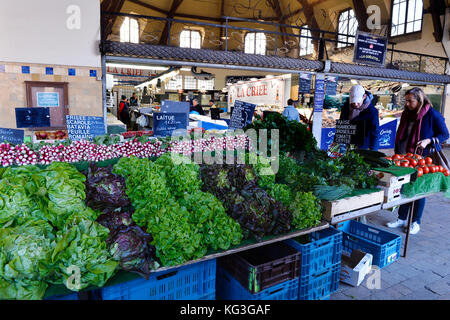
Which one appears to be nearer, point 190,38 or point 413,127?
point 413,127

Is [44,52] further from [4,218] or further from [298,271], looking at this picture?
[298,271]

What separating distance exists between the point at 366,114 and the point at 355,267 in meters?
2.08

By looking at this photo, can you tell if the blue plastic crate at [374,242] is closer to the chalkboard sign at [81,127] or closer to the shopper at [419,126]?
the shopper at [419,126]

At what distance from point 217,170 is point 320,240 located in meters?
1.06

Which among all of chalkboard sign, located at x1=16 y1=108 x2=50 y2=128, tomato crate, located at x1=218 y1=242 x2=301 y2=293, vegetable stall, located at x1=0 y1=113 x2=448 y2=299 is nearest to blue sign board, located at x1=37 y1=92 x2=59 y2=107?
chalkboard sign, located at x1=16 y1=108 x2=50 y2=128

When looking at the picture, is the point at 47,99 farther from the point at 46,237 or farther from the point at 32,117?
the point at 46,237

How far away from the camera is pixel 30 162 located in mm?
2516

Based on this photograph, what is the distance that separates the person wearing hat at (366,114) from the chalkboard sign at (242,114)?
4.41ft

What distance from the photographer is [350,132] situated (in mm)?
4008

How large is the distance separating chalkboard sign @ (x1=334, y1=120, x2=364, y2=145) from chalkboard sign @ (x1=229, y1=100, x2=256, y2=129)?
3.94 ft

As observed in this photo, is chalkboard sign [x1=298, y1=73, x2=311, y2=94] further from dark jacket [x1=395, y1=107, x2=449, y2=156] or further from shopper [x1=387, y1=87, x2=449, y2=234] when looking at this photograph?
dark jacket [x1=395, y1=107, x2=449, y2=156]

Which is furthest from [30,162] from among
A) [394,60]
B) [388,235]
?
[394,60]

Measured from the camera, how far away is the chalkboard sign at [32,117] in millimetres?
4125

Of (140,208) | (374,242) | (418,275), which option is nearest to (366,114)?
(374,242)
